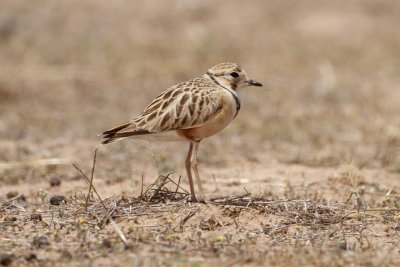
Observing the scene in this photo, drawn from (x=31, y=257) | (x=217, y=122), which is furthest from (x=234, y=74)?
(x=31, y=257)

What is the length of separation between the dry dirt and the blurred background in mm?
→ 40

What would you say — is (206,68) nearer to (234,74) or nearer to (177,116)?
(234,74)

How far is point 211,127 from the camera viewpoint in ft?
21.1

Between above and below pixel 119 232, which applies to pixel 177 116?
above

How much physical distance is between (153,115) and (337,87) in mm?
7469

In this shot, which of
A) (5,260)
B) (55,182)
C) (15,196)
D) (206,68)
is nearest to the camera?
(5,260)

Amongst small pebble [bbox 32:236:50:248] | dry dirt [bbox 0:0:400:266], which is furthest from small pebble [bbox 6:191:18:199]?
small pebble [bbox 32:236:50:248]

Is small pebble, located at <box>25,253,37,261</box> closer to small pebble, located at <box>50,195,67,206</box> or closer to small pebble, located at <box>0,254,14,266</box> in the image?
small pebble, located at <box>0,254,14,266</box>

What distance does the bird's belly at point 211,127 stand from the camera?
6.40 meters

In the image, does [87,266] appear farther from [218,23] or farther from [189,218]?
[218,23]

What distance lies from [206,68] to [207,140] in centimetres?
402

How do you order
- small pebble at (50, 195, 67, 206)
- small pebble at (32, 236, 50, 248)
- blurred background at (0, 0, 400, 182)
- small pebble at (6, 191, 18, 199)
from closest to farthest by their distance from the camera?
small pebble at (32, 236, 50, 248) → small pebble at (50, 195, 67, 206) → small pebble at (6, 191, 18, 199) → blurred background at (0, 0, 400, 182)

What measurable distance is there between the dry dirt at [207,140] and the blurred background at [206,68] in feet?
0.13

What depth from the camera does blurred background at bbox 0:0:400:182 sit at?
1005 centimetres
